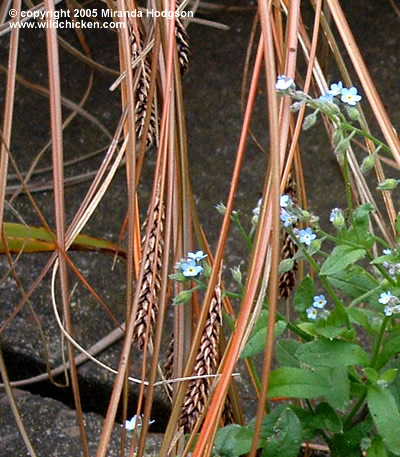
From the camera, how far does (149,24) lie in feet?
3.39

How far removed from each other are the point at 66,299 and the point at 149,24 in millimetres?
386

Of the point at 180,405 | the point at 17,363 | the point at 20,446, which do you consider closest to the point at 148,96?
the point at 180,405

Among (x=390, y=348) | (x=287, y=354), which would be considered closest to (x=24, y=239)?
(x=287, y=354)

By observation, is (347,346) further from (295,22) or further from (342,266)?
(295,22)

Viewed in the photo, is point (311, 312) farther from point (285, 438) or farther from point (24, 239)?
point (24, 239)

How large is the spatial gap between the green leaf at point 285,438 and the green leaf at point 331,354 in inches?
2.9

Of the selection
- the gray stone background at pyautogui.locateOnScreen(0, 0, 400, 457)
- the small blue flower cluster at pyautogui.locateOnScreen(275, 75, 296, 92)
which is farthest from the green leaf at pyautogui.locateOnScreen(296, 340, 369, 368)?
the gray stone background at pyautogui.locateOnScreen(0, 0, 400, 457)

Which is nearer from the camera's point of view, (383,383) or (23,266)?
(383,383)

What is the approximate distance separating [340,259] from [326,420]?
0.53 ft

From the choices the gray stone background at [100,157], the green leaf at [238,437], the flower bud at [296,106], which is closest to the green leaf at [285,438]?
the green leaf at [238,437]

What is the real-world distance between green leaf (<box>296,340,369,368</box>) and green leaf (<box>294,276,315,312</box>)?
2.8 inches

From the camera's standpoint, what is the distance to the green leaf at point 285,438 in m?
0.77

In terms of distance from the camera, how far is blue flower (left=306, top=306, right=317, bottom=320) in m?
0.77

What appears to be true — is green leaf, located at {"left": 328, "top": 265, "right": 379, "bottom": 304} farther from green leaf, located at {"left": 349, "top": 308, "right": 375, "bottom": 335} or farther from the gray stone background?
the gray stone background
